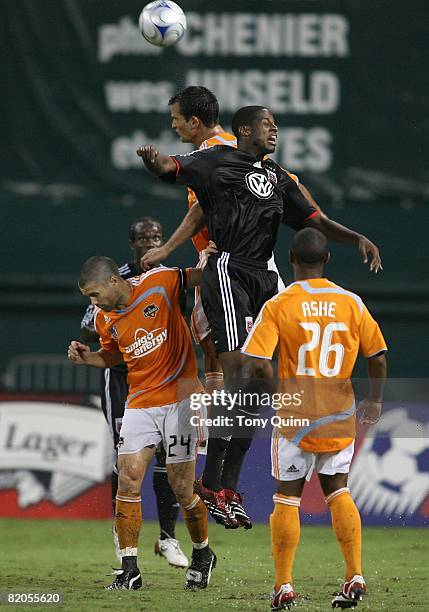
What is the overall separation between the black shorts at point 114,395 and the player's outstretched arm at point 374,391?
307cm

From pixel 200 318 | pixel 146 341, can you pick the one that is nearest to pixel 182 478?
pixel 146 341

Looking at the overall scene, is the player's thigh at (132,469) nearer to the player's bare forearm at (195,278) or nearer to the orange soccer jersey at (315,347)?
the player's bare forearm at (195,278)

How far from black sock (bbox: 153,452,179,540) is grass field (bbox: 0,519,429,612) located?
0.29 meters

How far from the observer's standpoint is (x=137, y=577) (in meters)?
7.59

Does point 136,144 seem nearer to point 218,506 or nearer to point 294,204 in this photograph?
point 294,204

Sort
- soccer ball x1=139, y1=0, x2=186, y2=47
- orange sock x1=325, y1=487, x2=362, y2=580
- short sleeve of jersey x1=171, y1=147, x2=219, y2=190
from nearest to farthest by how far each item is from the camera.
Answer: orange sock x1=325, y1=487, x2=362, y2=580 → short sleeve of jersey x1=171, y1=147, x2=219, y2=190 → soccer ball x1=139, y1=0, x2=186, y2=47

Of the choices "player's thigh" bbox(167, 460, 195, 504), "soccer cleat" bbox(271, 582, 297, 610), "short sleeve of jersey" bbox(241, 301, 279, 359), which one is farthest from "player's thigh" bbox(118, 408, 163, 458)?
"soccer cleat" bbox(271, 582, 297, 610)

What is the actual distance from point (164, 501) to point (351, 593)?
113 inches

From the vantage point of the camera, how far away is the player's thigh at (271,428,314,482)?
6.67 meters

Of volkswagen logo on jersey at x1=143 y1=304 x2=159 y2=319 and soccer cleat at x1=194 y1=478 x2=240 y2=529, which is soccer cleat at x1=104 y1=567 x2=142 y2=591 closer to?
soccer cleat at x1=194 y1=478 x2=240 y2=529

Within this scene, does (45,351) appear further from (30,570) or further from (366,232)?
(30,570)

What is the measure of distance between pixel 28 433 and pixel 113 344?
487 cm

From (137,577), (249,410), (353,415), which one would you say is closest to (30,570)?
(137,577)

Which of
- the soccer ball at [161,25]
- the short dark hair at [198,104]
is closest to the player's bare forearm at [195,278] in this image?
the short dark hair at [198,104]
